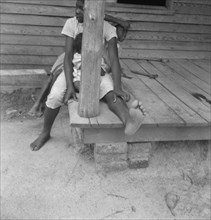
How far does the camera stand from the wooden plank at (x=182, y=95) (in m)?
3.81

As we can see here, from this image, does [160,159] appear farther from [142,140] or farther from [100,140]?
[100,140]

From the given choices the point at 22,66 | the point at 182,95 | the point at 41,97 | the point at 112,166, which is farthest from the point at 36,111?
the point at 182,95

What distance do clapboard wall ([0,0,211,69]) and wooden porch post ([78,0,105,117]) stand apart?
2.42 meters

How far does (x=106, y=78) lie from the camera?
3752 millimetres

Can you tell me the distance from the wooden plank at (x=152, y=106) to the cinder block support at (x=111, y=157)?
41cm

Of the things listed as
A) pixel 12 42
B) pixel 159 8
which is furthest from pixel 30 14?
pixel 159 8

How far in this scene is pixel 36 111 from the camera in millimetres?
4551

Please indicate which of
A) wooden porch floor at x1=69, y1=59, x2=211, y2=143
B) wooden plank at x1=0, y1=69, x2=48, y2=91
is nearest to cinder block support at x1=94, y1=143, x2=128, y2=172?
wooden porch floor at x1=69, y1=59, x2=211, y2=143

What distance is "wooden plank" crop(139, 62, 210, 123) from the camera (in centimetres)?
381

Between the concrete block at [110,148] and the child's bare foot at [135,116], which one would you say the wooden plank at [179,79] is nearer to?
the concrete block at [110,148]

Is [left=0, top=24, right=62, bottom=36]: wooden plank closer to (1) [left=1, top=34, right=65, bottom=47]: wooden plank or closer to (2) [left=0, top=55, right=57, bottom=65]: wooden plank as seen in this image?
(1) [left=1, top=34, right=65, bottom=47]: wooden plank

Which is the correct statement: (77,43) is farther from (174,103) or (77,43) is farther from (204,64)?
(204,64)

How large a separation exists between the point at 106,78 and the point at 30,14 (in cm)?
213

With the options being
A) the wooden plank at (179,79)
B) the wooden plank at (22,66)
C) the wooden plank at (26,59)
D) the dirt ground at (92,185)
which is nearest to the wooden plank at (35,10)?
the wooden plank at (26,59)
